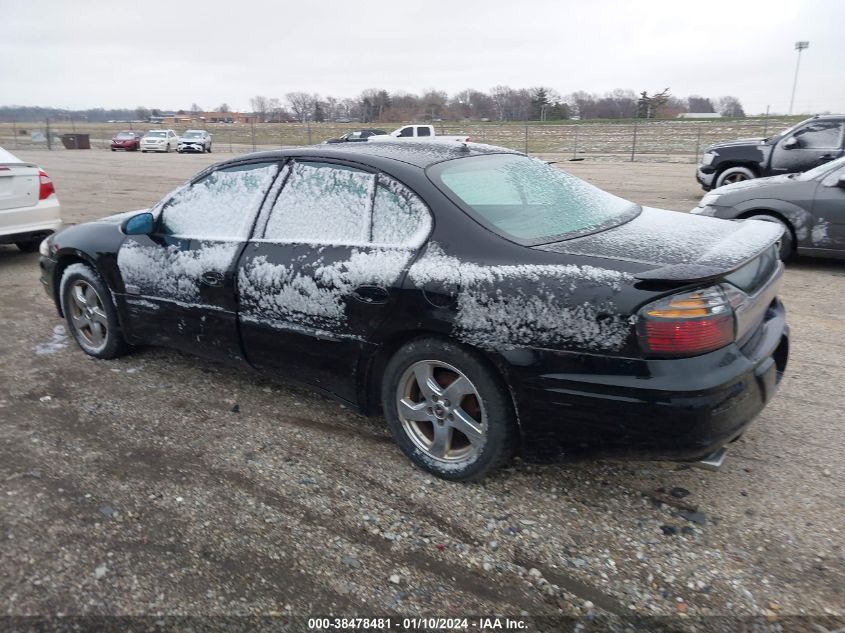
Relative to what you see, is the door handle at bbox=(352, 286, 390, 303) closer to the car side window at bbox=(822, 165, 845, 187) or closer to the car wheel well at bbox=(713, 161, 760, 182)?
the car side window at bbox=(822, 165, 845, 187)

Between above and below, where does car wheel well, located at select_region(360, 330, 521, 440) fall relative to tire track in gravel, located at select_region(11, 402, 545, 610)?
above

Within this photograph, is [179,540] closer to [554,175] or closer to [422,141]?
[422,141]

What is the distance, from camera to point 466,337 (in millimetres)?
2848

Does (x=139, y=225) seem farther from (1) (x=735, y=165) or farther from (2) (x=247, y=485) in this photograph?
(1) (x=735, y=165)

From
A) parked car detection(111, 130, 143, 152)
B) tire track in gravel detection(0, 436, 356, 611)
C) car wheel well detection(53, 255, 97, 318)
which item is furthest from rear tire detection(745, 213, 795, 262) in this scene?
parked car detection(111, 130, 143, 152)

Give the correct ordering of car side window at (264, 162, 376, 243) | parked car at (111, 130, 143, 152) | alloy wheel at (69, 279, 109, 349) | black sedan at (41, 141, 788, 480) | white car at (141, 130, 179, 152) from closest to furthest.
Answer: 1. black sedan at (41, 141, 788, 480)
2. car side window at (264, 162, 376, 243)
3. alloy wheel at (69, 279, 109, 349)
4. white car at (141, 130, 179, 152)
5. parked car at (111, 130, 143, 152)

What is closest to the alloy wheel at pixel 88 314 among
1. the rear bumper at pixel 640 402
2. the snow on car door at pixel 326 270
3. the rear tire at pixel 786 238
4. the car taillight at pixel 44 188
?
the snow on car door at pixel 326 270

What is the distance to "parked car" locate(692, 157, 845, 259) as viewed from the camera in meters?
6.88

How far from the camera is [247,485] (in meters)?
3.17

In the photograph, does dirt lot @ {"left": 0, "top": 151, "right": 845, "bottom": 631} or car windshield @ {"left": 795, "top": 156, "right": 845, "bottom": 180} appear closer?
dirt lot @ {"left": 0, "top": 151, "right": 845, "bottom": 631}

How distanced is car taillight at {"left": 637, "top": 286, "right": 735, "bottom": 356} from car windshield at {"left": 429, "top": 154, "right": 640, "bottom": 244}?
2.14ft

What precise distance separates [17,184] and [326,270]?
19.9ft

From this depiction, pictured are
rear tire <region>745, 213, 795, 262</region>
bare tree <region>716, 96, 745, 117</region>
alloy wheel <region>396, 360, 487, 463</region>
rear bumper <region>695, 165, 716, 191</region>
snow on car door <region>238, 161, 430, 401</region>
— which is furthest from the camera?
bare tree <region>716, 96, 745, 117</region>

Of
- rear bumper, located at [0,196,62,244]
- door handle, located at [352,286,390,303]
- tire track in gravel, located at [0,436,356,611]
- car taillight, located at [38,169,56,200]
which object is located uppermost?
car taillight, located at [38,169,56,200]
